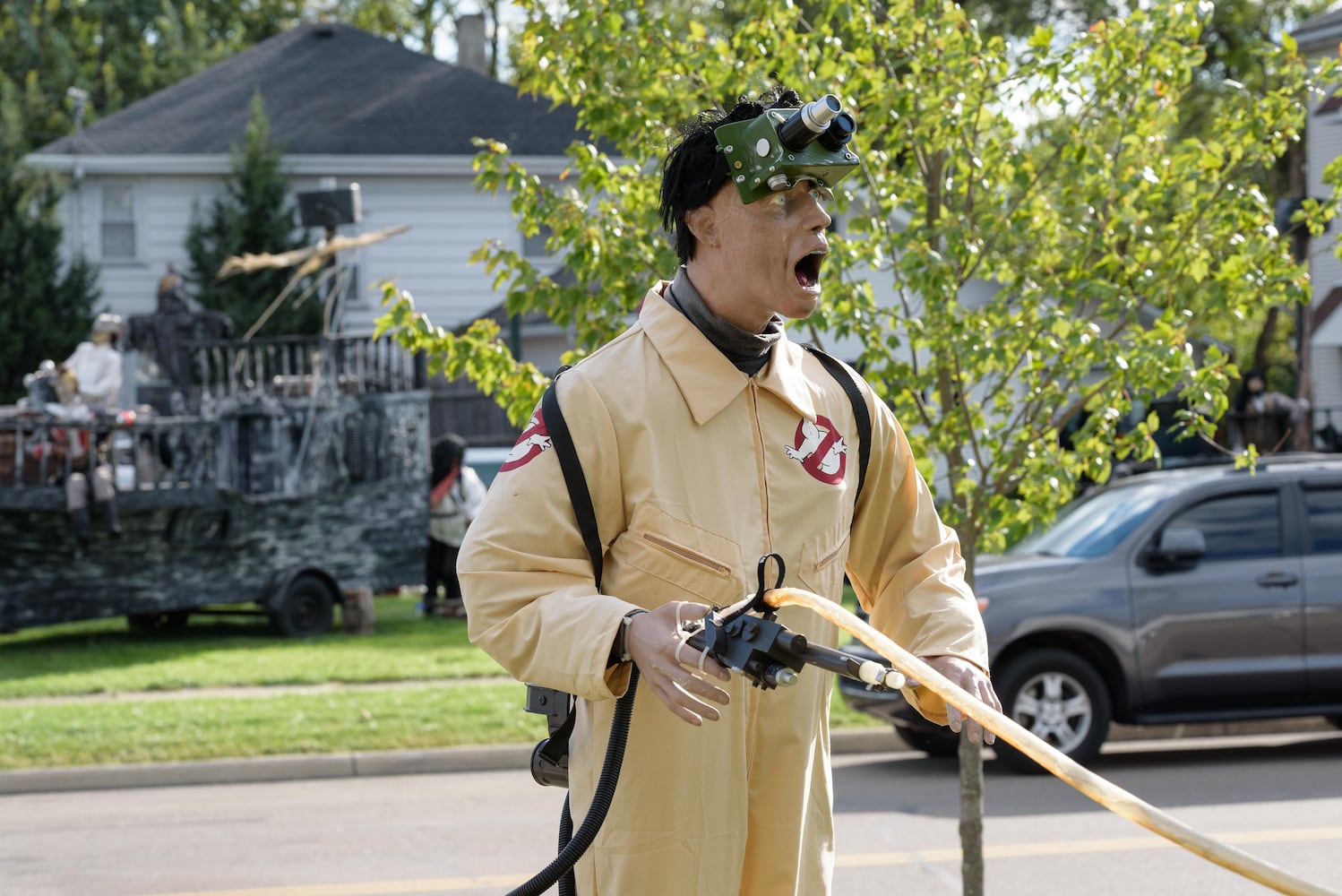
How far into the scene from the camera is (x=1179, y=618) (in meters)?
9.08

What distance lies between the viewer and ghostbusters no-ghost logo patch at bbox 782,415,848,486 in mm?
2764

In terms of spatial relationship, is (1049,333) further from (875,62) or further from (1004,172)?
(875,62)

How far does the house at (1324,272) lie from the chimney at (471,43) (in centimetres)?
1463

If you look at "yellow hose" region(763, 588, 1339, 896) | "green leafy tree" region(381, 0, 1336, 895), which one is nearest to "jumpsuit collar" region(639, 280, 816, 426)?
"yellow hose" region(763, 588, 1339, 896)

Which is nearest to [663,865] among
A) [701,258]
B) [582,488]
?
[582,488]

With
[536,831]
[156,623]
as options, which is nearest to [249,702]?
[536,831]

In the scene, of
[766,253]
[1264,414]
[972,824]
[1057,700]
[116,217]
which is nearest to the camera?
[766,253]

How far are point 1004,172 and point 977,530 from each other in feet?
4.06

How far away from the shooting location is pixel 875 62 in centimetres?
559

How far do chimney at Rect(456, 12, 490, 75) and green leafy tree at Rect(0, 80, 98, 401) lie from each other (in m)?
8.73

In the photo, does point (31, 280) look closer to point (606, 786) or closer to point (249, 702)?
point (249, 702)

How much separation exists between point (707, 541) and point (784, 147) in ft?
2.21

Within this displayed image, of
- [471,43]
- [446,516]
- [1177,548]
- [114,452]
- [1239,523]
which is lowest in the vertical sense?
[446,516]

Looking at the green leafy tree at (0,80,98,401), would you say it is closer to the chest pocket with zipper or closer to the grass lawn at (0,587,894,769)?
the grass lawn at (0,587,894,769)
